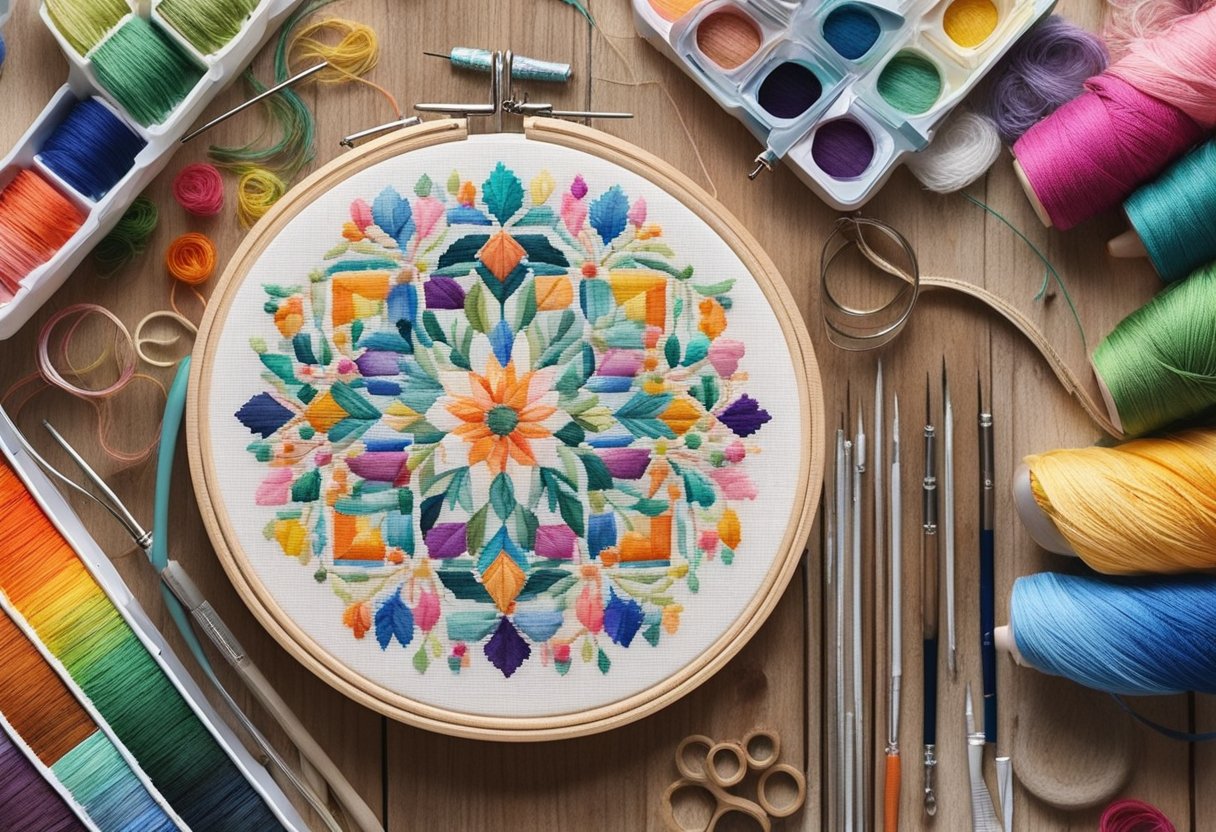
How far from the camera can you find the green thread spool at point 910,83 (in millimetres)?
1354

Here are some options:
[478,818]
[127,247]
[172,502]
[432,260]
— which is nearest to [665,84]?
[432,260]

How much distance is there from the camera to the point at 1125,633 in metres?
1.27

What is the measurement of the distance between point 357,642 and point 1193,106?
1127 millimetres

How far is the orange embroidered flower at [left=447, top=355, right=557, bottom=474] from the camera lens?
1307mm

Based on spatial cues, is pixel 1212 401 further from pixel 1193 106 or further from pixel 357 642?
pixel 357 642

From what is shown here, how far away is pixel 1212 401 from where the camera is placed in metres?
1.29

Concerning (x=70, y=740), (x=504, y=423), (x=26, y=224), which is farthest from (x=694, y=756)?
(x=26, y=224)

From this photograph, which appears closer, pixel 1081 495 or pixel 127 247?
pixel 1081 495

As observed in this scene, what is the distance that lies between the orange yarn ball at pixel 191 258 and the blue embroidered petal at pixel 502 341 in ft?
1.20

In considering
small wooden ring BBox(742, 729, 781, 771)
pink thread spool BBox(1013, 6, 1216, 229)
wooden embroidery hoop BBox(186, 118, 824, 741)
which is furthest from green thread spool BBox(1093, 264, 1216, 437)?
small wooden ring BBox(742, 729, 781, 771)

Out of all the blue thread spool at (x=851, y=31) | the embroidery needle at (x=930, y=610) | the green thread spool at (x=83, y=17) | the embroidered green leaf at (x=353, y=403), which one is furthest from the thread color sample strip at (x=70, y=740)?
the blue thread spool at (x=851, y=31)

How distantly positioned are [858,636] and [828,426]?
256 mm

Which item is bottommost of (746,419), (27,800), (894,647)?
(27,800)

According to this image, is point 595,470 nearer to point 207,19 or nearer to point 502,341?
point 502,341
